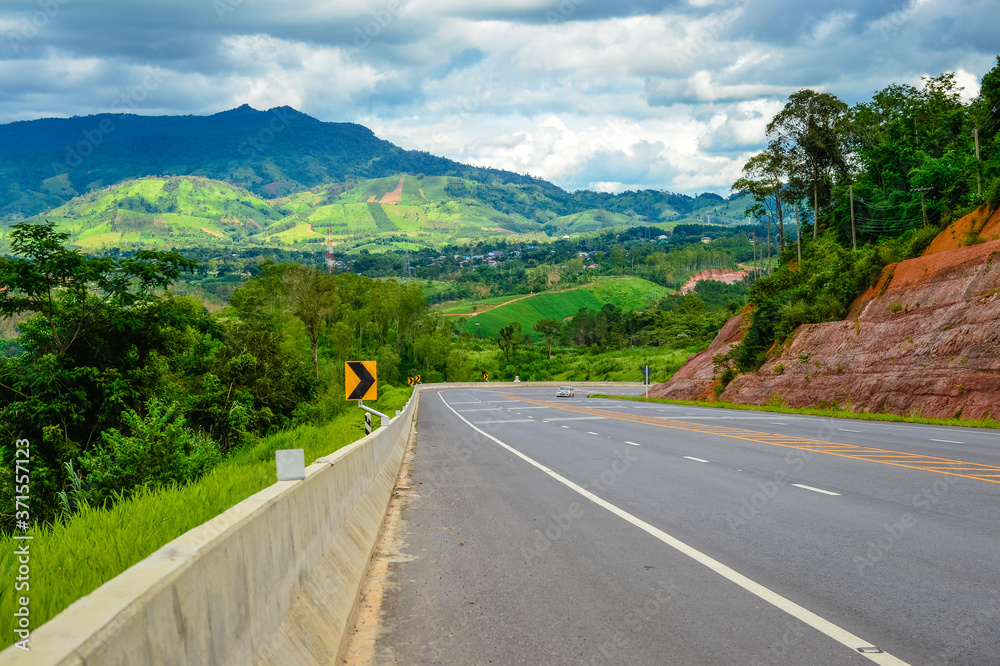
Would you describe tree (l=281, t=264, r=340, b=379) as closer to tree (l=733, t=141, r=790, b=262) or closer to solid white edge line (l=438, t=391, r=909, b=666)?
tree (l=733, t=141, r=790, b=262)

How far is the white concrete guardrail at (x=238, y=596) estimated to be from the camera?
8.10 feet

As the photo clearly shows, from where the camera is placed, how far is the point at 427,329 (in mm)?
139875

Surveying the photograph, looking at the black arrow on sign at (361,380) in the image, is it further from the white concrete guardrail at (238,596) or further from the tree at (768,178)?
the tree at (768,178)

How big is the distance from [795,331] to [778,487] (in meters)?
35.7

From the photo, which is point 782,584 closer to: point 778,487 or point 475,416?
point 778,487

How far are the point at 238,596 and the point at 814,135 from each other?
72.2m

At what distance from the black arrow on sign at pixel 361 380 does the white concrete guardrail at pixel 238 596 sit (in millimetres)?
11109

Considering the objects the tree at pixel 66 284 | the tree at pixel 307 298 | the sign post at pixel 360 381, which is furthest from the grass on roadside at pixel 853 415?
the tree at pixel 307 298

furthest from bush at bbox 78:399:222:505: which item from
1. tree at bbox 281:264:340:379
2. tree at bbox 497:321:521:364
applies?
tree at bbox 497:321:521:364

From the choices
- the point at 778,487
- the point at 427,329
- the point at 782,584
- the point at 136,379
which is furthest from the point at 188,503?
the point at 427,329

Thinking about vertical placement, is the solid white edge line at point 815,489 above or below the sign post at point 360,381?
below

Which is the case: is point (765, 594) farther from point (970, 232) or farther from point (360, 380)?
point (970, 232)

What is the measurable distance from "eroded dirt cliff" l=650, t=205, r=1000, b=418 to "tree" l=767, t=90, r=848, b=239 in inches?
1098

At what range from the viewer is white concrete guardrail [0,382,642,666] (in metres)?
2.47
